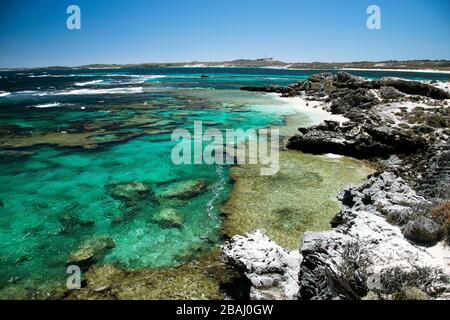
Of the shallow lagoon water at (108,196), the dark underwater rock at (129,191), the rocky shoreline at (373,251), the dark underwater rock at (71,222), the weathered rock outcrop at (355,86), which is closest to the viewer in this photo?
the rocky shoreline at (373,251)

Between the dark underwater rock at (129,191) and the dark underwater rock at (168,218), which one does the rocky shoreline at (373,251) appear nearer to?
the dark underwater rock at (168,218)

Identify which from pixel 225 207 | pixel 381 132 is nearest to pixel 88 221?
pixel 225 207

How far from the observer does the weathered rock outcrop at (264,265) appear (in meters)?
8.91

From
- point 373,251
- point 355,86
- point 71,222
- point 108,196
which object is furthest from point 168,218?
point 355,86

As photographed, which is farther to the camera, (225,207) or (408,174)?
(408,174)

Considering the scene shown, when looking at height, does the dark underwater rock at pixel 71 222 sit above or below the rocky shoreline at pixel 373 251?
below

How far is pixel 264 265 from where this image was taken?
973 cm

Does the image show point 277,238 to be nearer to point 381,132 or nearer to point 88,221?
point 88,221

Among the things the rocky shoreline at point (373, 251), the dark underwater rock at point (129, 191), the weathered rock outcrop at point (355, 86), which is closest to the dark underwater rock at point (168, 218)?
the dark underwater rock at point (129, 191)

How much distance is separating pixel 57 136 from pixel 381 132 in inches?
1124

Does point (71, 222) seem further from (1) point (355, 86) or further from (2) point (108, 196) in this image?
(1) point (355, 86)

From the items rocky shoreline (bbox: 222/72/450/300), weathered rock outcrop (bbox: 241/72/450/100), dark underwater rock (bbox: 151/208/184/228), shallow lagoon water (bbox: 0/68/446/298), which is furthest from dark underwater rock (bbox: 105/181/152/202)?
weathered rock outcrop (bbox: 241/72/450/100)

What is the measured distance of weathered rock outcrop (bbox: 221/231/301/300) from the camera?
8.91 metres

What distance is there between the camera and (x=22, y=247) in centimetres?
1309
